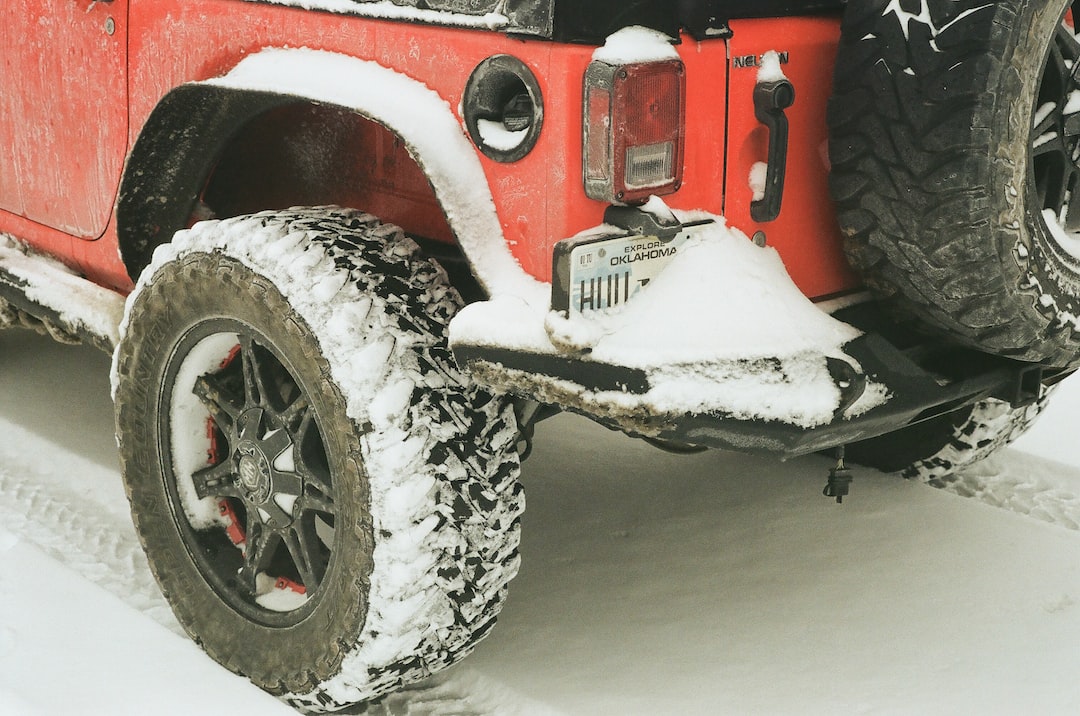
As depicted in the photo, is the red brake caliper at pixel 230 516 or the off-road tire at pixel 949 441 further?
the off-road tire at pixel 949 441

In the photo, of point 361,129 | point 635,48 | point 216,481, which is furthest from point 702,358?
point 216,481

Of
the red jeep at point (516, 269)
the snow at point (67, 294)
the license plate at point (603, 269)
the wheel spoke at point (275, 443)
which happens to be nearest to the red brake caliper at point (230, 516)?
the red jeep at point (516, 269)

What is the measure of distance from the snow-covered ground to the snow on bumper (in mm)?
825

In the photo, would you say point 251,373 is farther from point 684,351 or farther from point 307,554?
point 684,351

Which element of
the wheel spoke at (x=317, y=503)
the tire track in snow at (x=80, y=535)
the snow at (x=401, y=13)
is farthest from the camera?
the tire track in snow at (x=80, y=535)

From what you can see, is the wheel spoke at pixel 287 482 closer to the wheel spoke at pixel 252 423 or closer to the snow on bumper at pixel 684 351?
the wheel spoke at pixel 252 423

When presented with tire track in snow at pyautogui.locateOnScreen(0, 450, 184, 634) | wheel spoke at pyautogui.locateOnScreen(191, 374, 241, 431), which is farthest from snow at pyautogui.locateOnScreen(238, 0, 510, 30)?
tire track in snow at pyautogui.locateOnScreen(0, 450, 184, 634)

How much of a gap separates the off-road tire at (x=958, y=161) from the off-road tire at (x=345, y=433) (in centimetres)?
79

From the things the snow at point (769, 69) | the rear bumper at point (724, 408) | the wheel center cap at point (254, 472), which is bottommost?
the wheel center cap at point (254, 472)

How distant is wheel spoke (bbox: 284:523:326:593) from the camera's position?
8.11ft

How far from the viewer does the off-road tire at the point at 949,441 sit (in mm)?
3316

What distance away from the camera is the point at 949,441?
3438 mm

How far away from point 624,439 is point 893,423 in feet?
6.11

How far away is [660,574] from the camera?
10.5 ft
